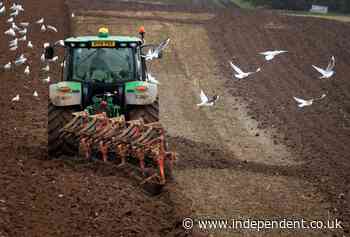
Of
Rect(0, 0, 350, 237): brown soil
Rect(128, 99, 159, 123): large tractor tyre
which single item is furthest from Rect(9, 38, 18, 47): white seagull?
Rect(128, 99, 159, 123): large tractor tyre

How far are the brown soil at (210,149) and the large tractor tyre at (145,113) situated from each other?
903mm

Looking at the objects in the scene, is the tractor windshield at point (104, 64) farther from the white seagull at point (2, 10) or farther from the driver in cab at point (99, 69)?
the white seagull at point (2, 10)

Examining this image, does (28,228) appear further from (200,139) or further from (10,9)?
(10,9)

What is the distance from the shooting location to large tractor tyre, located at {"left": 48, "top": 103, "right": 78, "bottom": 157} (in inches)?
445

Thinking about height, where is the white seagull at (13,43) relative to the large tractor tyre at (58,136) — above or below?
below

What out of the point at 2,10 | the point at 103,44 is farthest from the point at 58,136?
the point at 2,10

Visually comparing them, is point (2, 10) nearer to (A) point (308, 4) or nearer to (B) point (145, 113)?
(B) point (145, 113)

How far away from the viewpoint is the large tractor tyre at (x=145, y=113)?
11617mm

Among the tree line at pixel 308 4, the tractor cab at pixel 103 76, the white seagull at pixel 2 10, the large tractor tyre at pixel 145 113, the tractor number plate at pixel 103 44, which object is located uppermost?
the tractor number plate at pixel 103 44

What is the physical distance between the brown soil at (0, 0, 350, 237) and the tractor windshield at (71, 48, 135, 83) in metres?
1.47

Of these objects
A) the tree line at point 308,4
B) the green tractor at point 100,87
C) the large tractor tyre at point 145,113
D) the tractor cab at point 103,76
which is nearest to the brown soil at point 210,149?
the green tractor at point 100,87

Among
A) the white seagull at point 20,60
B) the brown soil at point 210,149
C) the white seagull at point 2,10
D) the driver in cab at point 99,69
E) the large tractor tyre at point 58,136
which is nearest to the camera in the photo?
the brown soil at point 210,149

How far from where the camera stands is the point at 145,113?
38.2ft

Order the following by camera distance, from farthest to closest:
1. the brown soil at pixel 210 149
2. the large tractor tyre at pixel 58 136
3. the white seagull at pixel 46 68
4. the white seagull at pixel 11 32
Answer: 1. the white seagull at pixel 11 32
2. the white seagull at pixel 46 68
3. the large tractor tyre at pixel 58 136
4. the brown soil at pixel 210 149
